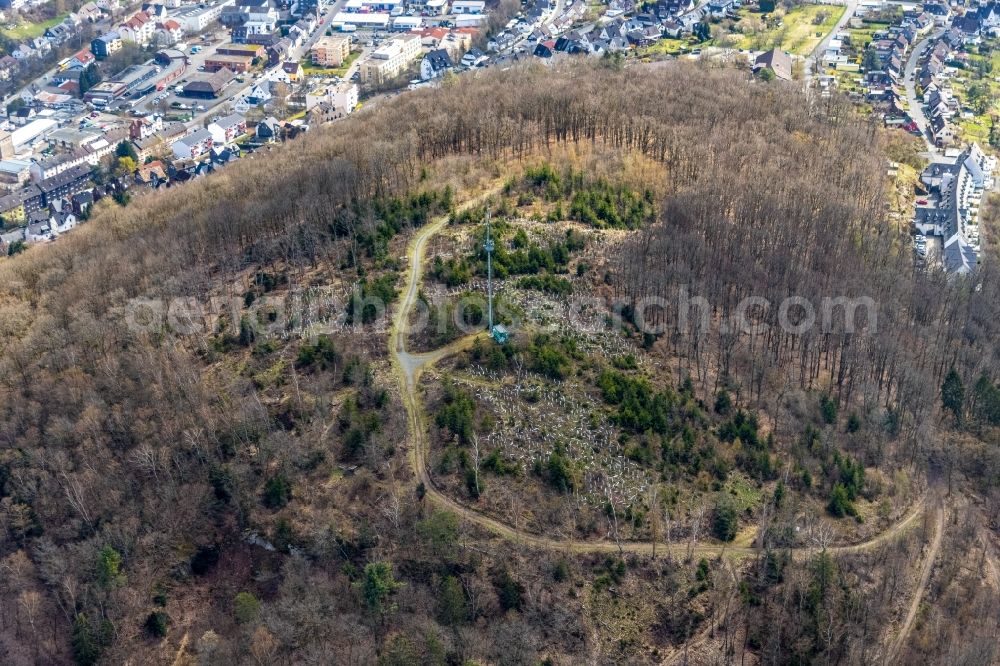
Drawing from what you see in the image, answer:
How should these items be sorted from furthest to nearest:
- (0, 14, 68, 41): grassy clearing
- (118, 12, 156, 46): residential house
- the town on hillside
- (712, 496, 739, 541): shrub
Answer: (0, 14, 68, 41): grassy clearing
(118, 12, 156, 46): residential house
the town on hillside
(712, 496, 739, 541): shrub

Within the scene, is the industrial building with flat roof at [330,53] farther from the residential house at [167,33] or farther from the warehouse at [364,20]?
the residential house at [167,33]

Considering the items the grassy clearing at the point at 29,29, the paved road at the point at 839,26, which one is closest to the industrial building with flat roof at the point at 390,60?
the paved road at the point at 839,26

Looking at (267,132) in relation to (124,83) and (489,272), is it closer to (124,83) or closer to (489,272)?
(124,83)

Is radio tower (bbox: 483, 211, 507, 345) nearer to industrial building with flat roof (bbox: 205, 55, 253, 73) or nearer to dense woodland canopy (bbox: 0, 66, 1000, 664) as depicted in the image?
dense woodland canopy (bbox: 0, 66, 1000, 664)

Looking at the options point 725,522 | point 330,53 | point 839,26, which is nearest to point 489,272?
point 725,522

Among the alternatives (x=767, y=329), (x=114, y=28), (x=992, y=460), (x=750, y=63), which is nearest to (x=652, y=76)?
(x=750, y=63)

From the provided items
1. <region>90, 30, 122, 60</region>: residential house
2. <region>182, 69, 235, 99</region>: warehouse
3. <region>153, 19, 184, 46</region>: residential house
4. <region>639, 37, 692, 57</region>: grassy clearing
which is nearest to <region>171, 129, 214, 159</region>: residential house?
<region>182, 69, 235, 99</region>: warehouse

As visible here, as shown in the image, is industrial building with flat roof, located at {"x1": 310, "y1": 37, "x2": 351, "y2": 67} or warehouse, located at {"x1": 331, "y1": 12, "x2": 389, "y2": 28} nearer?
industrial building with flat roof, located at {"x1": 310, "y1": 37, "x2": 351, "y2": 67}

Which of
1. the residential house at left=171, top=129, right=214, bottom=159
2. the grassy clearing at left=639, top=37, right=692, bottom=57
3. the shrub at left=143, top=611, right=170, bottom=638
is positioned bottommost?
the shrub at left=143, top=611, right=170, bottom=638
